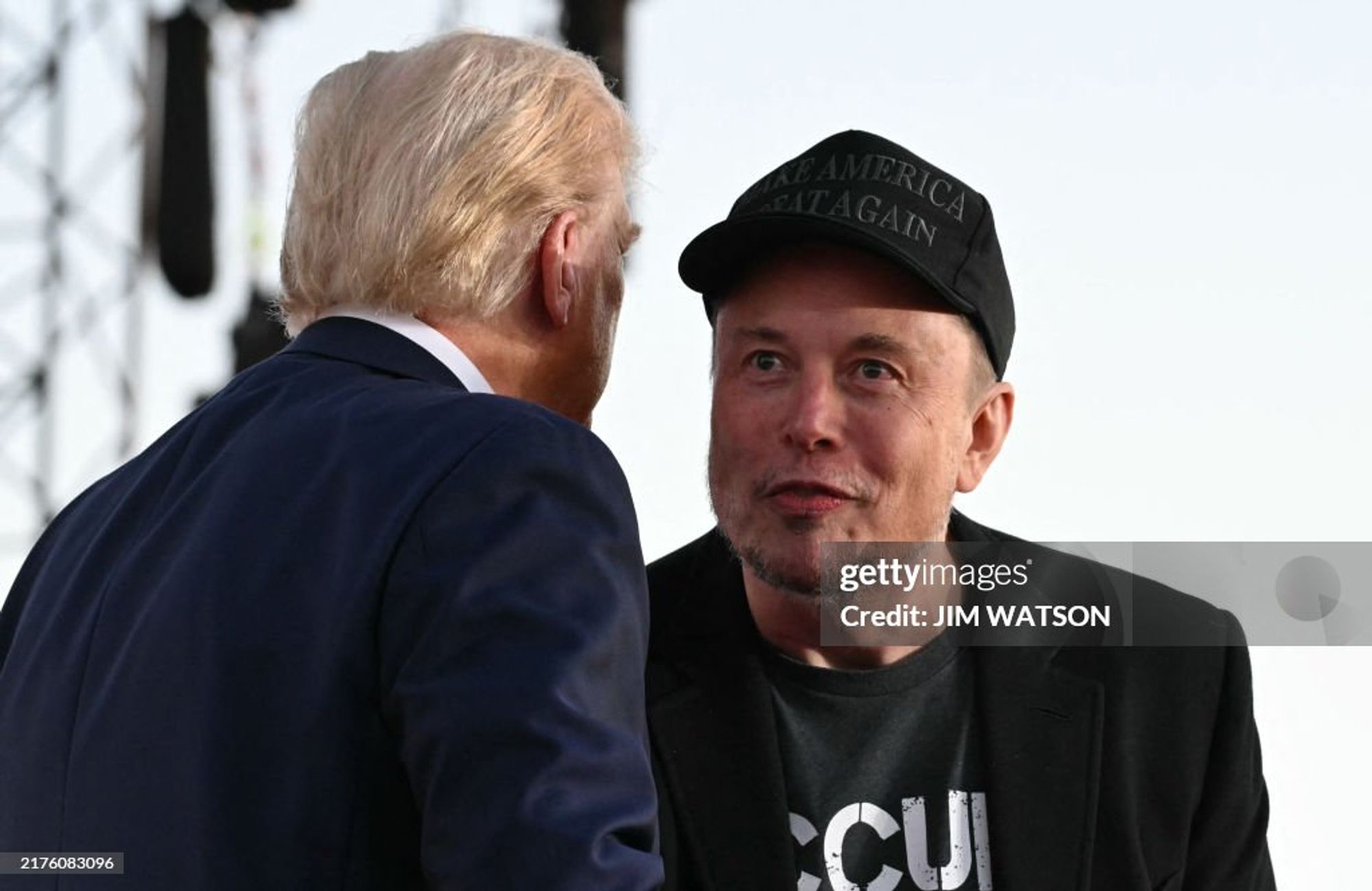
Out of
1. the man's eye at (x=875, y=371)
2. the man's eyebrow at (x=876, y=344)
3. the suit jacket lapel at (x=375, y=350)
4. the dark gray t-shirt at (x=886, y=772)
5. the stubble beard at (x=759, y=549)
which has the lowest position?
the dark gray t-shirt at (x=886, y=772)

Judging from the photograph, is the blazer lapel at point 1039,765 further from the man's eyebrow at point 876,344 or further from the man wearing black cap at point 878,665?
the man's eyebrow at point 876,344

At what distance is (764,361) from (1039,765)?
1.98ft

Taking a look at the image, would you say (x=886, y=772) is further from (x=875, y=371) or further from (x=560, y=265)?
(x=560, y=265)

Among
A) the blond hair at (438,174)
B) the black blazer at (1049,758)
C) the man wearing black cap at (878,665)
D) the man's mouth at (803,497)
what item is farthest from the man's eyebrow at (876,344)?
the blond hair at (438,174)

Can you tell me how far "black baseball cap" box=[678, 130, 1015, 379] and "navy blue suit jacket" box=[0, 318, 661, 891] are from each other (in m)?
0.77

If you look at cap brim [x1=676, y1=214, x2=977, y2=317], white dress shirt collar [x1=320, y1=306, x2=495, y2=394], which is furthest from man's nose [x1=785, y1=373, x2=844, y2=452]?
white dress shirt collar [x1=320, y1=306, x2=495, y2=394]

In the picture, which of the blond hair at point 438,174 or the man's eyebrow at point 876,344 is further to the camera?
the man's eyebrow at point 876,344

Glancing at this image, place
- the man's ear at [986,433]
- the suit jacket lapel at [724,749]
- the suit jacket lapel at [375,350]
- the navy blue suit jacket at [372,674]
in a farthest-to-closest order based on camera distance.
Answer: the man's ear at [986,433] < the suit jacket lapel at [724,749] < the suit jacket lapel at [375,350] < the navy blue suit jacket at [372,674]

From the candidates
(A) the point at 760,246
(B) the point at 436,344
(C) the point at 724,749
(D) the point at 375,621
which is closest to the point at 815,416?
(A) the point at 760,246

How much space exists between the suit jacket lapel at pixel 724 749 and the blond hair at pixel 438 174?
63 centimetres

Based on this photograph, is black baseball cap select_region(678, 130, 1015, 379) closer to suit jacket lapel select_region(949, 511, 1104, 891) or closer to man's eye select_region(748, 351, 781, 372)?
man's eye select_region(748, 351, 781, 372)

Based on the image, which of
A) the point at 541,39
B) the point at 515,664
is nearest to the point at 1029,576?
the point at 541,39

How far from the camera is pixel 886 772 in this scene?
2.42m

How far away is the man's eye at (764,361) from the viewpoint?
8.50 feet
